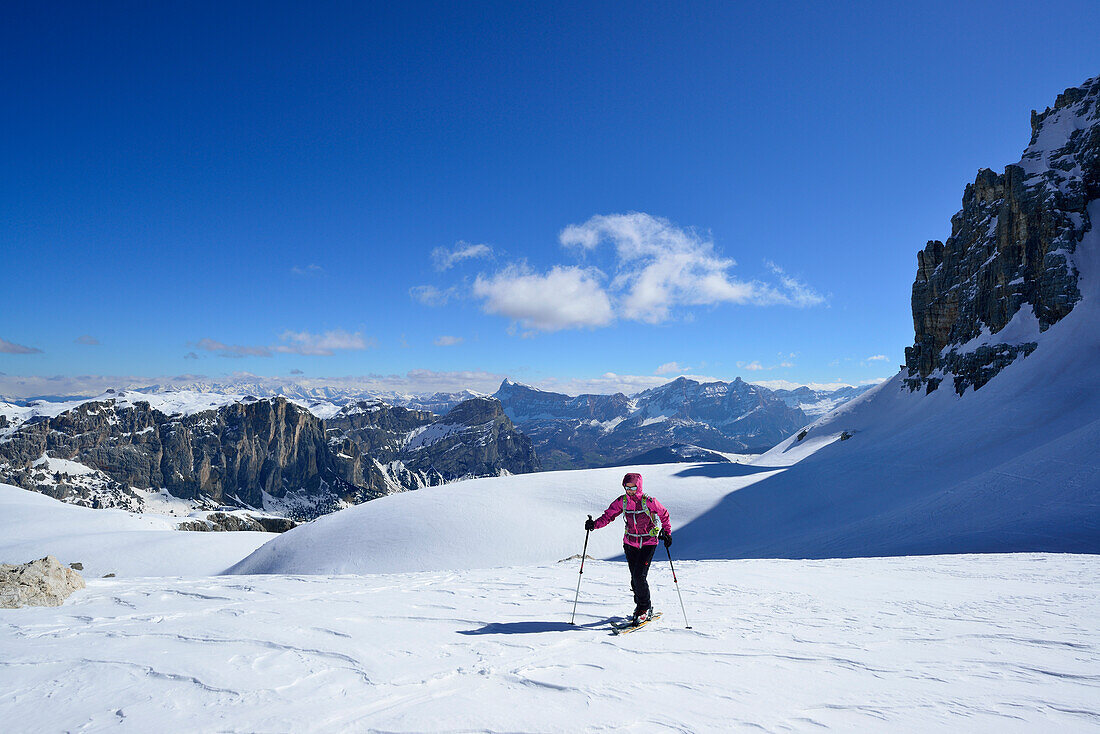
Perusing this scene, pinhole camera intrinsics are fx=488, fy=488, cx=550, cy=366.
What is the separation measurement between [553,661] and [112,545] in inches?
1727

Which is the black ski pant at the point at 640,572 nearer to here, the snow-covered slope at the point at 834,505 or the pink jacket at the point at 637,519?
the pink jacket at the point at 637,519

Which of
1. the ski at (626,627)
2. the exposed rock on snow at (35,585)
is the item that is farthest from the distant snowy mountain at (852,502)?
the ski at (626,627)

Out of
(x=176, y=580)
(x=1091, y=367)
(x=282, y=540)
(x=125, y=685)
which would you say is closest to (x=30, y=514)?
(x=282, y=540)

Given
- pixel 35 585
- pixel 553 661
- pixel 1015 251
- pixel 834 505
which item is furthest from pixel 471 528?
pixel 1015 251

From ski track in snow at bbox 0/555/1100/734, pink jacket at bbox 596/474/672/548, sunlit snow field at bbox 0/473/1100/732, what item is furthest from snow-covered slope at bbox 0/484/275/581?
pink jacket at bbox 596/474/672/548

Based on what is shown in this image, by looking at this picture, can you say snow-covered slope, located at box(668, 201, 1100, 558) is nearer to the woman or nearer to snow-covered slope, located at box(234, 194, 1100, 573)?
snow-covered slope, located at box(234, 194, 1100, 573)

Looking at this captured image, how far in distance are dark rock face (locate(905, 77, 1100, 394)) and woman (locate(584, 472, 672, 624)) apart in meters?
66.9

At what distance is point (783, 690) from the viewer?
5.43 m

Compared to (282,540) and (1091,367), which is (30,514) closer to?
(282,540)

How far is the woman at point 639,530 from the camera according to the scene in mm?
8703

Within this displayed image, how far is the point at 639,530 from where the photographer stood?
9.05 m

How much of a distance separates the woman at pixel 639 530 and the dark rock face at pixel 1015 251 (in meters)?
66.9

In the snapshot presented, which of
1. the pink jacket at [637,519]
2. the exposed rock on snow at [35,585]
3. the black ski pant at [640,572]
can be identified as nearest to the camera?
the black ski pant at [640,572]

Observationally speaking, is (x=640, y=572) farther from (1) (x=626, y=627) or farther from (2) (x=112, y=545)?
(2) (x=112, y=545)
